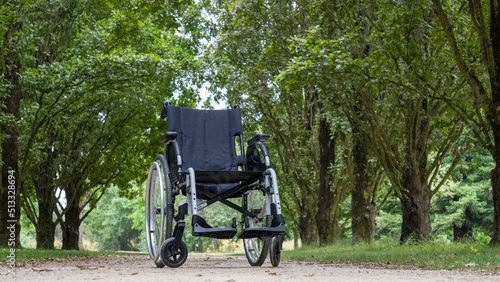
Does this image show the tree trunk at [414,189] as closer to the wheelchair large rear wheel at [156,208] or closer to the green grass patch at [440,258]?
the green grass patch at [440,258]

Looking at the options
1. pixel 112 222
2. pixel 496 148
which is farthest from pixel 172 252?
pixel 112 222

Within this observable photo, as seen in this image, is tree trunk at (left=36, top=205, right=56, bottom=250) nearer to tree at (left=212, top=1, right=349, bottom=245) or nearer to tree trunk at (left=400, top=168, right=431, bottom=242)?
tree at (left=212, top=1, right=349, bottom=245)

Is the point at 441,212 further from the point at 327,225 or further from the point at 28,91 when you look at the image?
the point at 28,91

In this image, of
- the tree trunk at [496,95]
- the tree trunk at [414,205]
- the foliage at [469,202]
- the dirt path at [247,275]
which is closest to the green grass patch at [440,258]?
the dirt path at [247,275]

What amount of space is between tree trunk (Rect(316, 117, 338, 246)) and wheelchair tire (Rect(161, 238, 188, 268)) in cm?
928

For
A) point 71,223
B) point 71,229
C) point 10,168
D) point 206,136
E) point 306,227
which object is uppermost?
point 10,168

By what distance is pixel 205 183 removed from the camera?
6.84 meters

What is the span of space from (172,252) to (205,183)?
0.95 metres

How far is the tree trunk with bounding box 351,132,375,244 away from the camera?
13094mm

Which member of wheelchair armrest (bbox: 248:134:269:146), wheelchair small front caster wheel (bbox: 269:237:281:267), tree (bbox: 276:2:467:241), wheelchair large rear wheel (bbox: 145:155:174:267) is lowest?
wheelchair small front caster wheel (bbox: 269:237:281:267)

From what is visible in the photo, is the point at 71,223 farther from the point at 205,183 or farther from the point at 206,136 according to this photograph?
the point at 205,183

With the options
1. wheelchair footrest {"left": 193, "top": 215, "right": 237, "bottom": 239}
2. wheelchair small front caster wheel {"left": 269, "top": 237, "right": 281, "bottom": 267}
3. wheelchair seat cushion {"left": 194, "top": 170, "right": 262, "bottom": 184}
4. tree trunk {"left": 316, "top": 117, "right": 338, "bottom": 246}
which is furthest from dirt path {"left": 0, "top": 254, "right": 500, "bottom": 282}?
tree trunk {"left": 316, "top": 117, "right": 338, "bottom": 246}

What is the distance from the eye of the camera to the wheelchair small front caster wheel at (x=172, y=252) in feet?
20.1

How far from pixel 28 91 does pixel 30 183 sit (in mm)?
6079
